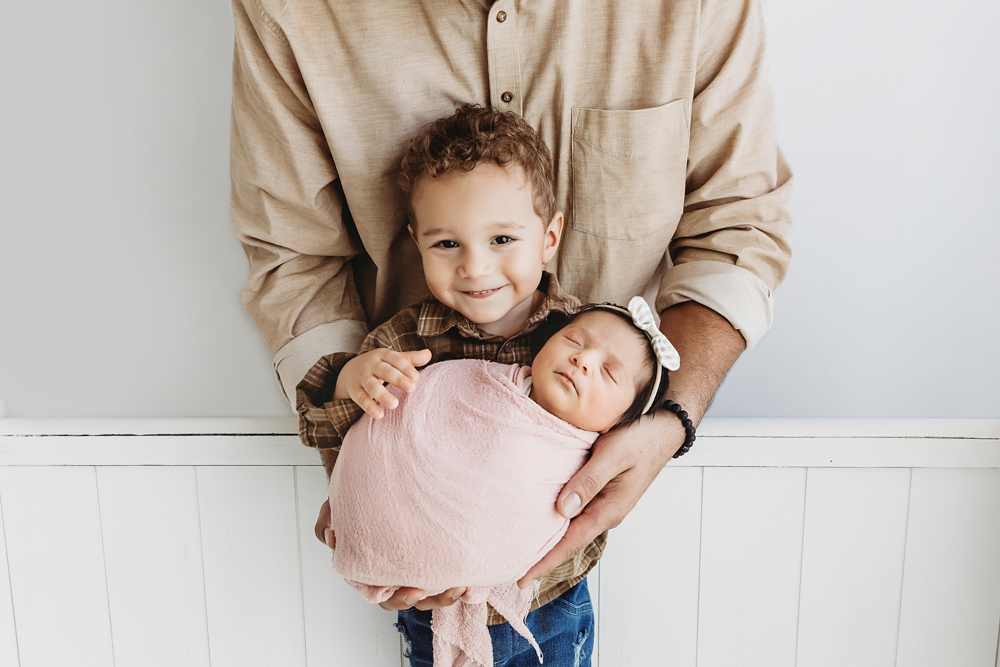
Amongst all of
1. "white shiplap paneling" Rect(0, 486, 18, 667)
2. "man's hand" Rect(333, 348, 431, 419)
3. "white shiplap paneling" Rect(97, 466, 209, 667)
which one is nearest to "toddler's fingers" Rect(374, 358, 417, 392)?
"man's hand" Rect(333, 348, 431, 419)

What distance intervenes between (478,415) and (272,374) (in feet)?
1.86

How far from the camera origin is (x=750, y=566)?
1.07m

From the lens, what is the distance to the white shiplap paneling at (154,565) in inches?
43.3

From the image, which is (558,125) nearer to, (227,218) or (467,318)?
(467,318)

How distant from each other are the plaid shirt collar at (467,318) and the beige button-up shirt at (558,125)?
129mm

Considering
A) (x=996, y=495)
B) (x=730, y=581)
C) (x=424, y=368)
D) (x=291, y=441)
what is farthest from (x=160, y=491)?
(x=996, y=495)

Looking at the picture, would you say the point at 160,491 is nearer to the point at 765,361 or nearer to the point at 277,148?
the point at 277,148

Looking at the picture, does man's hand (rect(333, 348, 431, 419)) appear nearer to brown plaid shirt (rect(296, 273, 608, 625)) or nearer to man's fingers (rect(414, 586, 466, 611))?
brown plaid shirt (rect(296, 273, 608, 625))

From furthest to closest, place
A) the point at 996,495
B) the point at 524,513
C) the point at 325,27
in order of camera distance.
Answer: the point at 996,495 < the point at 325,27 < the point at 524,513

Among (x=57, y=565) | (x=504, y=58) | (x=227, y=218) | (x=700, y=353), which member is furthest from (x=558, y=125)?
(x=57, y=565)

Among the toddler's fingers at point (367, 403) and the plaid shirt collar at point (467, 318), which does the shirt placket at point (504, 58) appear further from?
the toddler's fingers at point (367, 403)

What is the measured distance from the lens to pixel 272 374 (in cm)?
114

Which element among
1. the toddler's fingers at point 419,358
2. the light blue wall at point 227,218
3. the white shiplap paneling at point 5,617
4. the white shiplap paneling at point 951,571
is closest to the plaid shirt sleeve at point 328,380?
the toddler's fingers at point 419,358

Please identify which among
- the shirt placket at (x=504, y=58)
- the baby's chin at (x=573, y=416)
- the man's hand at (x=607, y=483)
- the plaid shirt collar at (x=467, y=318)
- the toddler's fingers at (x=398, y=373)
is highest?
the shirt placket at (x=504, y=58)
